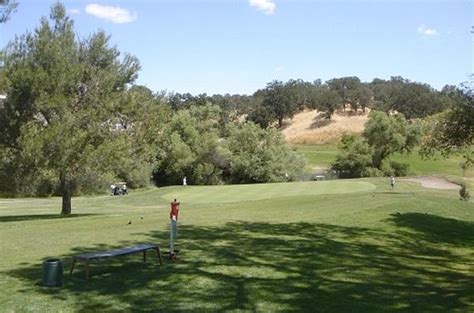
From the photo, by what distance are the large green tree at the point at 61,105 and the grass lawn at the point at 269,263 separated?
4177mm

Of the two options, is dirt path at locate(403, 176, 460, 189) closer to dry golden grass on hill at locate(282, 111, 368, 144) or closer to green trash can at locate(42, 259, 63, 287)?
green trash can at locate(42, 259, 63, 287)

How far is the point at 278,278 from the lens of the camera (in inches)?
428

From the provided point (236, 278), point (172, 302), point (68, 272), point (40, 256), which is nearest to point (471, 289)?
point (236, 278)

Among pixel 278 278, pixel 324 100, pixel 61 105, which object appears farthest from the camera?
pixel 324 100

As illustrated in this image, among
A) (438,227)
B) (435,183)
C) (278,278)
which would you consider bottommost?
(278,278)

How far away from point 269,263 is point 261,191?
93.7 ft

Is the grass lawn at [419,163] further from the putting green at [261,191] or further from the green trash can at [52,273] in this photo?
the green trash can at [52,273]

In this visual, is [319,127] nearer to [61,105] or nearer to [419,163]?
[419,163]

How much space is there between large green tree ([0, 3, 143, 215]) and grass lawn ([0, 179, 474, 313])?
4.18 meters

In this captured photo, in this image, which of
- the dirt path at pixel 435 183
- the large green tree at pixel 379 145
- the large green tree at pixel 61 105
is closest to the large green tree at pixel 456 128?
the large green tree at pixel 61 105

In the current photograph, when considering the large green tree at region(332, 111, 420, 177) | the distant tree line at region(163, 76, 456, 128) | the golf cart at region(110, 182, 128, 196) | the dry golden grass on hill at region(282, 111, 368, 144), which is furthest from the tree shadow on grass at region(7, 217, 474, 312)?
the dry golden grass on hill at region(282, 111, 368, 144)

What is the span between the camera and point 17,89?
24.4 meters

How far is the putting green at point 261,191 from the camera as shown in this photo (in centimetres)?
3744

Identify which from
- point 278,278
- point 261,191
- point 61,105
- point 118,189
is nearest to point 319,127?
point 118,189
